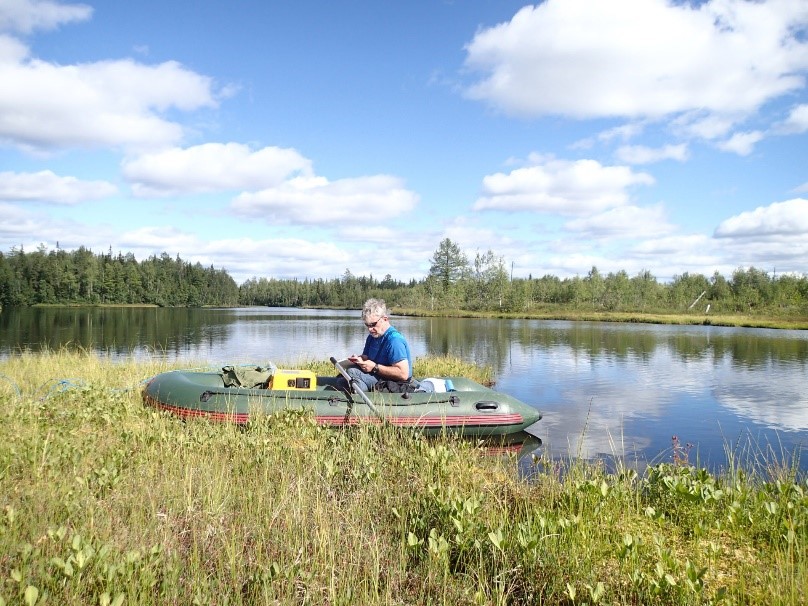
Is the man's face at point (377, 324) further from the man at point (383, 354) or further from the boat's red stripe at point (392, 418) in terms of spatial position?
the boat's red stripe at point (392, 418)

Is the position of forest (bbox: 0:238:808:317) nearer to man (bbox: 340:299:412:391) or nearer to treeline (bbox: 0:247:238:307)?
treeline (bbox: 0:247:238:307)

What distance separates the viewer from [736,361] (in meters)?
21.4

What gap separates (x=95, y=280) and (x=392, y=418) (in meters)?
106

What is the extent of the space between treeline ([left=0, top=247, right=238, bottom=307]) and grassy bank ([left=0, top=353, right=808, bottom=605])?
322 feet

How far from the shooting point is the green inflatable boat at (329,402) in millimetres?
7688

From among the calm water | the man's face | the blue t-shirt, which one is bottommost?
the calm water

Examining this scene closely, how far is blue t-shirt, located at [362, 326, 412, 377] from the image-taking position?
787cm

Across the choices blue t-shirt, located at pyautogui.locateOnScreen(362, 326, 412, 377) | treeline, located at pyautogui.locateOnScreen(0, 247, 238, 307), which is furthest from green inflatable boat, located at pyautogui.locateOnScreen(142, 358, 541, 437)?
treeline, located at pyautogui.locateOnScreen(0, 247, 238, 307)

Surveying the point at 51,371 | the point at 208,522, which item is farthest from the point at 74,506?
the point at 51,371

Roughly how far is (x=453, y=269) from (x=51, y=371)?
62.4 m

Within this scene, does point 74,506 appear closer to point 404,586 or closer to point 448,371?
point 404,586

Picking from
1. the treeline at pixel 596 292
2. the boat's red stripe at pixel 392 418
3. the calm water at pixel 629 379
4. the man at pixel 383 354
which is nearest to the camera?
the boat's red stripe at pixel 392 418

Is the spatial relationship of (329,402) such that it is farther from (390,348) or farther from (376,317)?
(376,317)

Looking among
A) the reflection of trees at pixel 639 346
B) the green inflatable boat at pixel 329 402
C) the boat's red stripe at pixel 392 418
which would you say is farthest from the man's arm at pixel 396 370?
the reflection of trees at pixel 639 346
